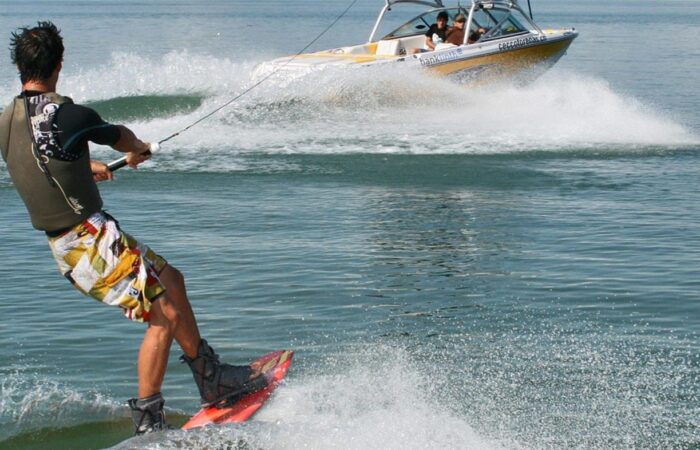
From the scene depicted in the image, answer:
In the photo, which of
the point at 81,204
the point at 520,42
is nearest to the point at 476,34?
the point at 520,42

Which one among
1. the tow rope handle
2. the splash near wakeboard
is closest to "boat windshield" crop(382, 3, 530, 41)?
the splash near wakeboard

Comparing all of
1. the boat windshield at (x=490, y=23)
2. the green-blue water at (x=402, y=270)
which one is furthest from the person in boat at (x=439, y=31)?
the green-blue water at (x=402, y=270)

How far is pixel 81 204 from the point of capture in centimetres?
497

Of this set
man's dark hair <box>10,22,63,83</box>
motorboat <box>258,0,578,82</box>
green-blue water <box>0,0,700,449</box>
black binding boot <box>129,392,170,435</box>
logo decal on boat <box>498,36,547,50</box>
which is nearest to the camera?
man's dark hair <box>10,22,63,83</box>

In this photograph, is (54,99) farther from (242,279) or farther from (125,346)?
(242,279)

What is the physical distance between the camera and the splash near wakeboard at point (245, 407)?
561 cm

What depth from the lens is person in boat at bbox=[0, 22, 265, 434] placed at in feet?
15.8

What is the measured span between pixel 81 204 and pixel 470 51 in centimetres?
1532

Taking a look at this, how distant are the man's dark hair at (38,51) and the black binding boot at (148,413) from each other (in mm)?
1534

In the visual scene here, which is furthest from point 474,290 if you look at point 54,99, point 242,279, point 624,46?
point 624,46

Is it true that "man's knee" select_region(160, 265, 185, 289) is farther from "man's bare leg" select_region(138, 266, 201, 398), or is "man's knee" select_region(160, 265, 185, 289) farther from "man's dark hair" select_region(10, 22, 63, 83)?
"man's dark hair" select_region(10, 22, 63, 83)

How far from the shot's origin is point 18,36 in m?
4.85

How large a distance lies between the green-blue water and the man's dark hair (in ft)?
5.72

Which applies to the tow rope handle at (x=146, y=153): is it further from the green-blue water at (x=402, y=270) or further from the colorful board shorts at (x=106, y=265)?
the green-blue water at (x=402, y=270)
